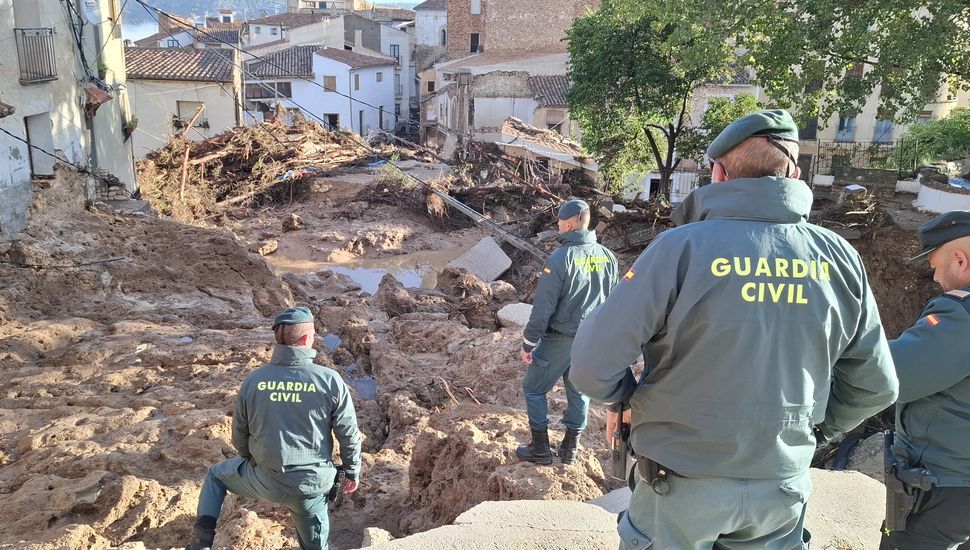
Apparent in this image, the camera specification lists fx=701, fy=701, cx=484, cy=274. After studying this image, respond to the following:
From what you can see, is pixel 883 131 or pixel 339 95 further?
pixel 339 95

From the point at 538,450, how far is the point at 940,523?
8.87 feet

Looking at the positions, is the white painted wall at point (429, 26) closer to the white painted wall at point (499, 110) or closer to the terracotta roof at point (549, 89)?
the terracotta roof at point (549, 89)

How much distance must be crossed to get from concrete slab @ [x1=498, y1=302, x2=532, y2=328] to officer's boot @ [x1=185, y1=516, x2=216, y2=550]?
6.40 metres

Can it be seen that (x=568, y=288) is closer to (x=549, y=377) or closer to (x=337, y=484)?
(x=549, y=377)

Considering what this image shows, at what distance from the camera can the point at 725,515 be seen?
2154mm

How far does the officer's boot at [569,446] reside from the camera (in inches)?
202

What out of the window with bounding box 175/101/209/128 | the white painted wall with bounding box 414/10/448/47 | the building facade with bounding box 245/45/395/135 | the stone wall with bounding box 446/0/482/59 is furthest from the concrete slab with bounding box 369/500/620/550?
the white painted wall with bounding box 414/10/448/47

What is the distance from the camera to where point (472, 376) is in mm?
8125

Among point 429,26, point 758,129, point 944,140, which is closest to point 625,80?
point 944,140

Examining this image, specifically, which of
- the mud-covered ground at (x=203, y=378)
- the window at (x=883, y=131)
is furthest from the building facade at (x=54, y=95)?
the window at (x=883, y=131)

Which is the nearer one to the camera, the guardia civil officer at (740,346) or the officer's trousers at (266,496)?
the guardia civil officer at (740,346)

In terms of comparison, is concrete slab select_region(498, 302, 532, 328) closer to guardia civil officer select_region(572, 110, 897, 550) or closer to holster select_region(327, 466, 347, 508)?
holster select_region(327, 466, 347, 508)

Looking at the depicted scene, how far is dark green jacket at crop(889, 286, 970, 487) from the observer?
8.56ft

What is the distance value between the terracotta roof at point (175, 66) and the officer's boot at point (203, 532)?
23.9 m
